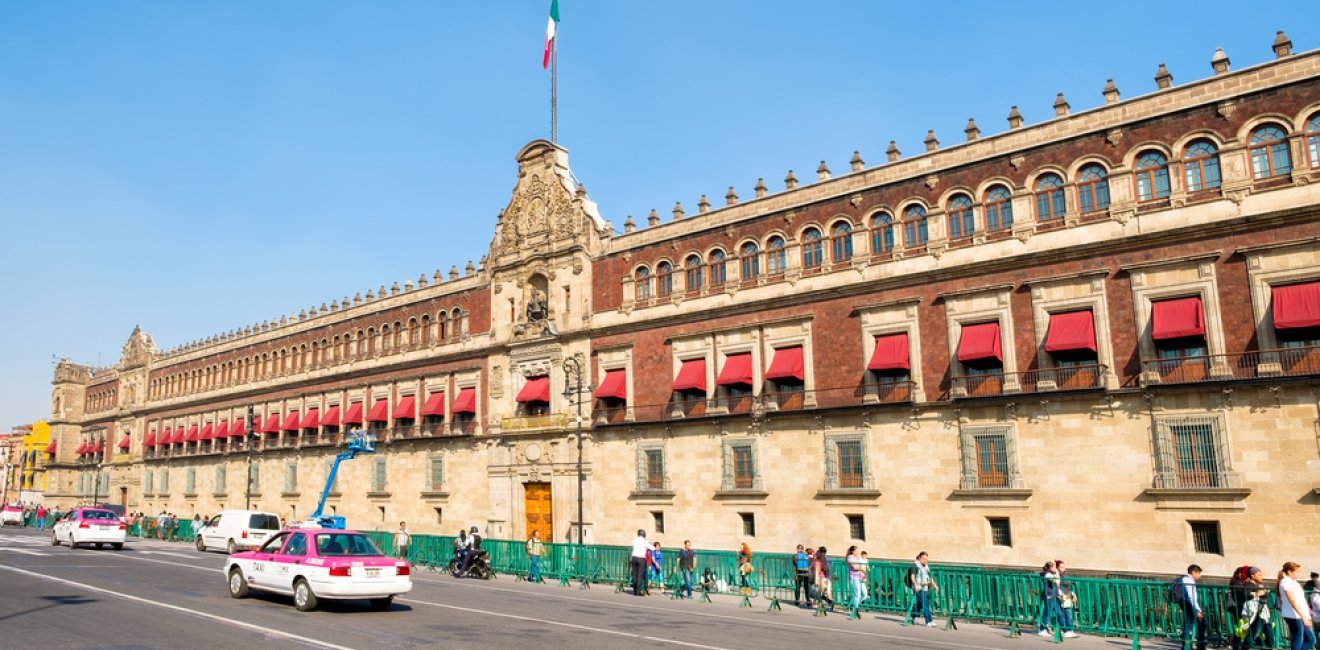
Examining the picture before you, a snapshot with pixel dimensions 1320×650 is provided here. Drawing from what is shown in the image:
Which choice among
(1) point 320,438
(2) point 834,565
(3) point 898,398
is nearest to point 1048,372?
(3) point 898,398

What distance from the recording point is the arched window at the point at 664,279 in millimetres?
36156

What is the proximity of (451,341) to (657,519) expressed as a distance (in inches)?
629

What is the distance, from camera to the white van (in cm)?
3450

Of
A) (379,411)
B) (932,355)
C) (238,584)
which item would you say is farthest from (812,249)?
(379,411)

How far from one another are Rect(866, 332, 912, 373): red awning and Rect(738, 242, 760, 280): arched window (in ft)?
19.4

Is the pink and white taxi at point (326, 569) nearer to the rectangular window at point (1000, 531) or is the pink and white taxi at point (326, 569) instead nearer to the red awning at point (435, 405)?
the rectangular window at point (1000, 531)

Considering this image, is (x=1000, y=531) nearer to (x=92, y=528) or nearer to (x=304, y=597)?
(x=304, y=597)

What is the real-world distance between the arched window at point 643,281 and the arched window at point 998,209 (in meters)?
14.0

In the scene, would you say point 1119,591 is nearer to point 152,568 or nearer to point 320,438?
point 152,568

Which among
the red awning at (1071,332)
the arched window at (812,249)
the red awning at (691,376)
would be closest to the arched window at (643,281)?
the red awning at (691,376)

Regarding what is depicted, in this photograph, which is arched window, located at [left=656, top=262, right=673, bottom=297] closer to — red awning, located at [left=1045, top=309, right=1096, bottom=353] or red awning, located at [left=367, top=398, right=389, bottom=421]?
red awning, located at [left=1045, top=309, right=1096, bottom=353]

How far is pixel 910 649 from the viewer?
15570mm

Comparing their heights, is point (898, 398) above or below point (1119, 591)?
above

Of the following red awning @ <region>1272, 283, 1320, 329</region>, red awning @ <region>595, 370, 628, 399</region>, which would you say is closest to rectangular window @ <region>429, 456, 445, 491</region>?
red awning @ <region>595, 370, 628, 399</region>
